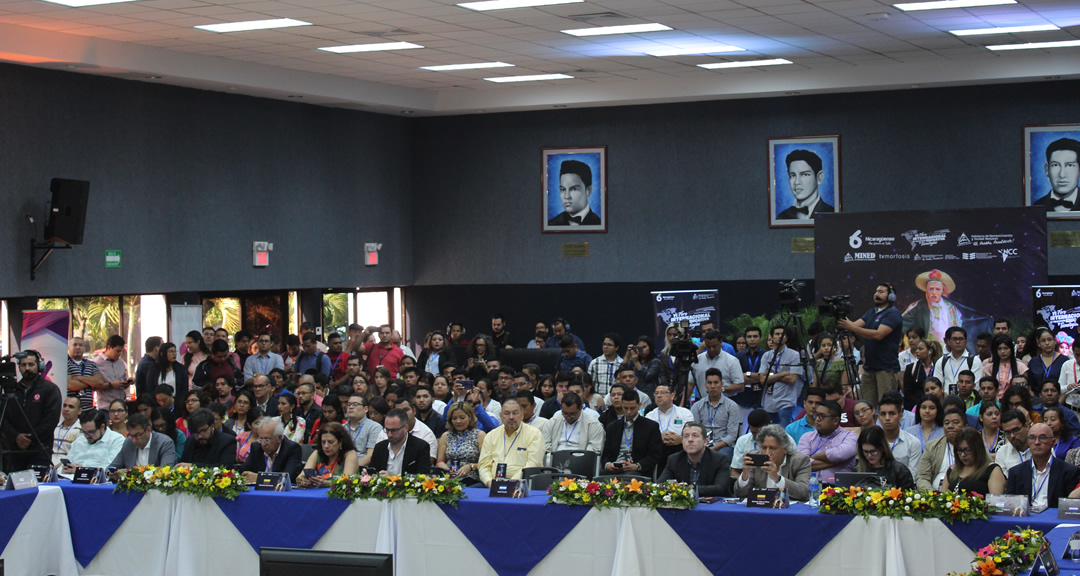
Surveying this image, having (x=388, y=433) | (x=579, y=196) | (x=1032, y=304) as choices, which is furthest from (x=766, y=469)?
(x=579, y=196)

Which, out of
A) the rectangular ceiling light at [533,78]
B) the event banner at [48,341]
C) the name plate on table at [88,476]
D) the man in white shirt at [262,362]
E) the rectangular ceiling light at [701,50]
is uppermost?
the rectangular ceiling light at [533,78]

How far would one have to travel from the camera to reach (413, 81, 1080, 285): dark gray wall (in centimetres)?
1541

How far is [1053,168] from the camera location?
49.2 feet

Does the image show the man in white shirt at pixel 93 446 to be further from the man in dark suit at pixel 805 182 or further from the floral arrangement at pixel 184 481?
the man in dark suit at pixel 805 182

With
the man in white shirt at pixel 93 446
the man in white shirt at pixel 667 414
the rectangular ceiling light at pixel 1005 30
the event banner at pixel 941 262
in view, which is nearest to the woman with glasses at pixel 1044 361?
the event banner at pixel 941 262

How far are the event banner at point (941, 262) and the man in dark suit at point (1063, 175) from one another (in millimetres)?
1834

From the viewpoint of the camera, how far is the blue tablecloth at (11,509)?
736 cm

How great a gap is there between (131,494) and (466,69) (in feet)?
26.3

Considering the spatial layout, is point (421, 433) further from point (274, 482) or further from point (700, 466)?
point (700, 466)

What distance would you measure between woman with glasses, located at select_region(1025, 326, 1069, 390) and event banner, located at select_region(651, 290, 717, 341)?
4.78 meters

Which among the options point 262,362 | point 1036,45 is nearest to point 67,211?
point 262,362

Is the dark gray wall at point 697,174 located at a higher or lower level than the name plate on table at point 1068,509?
higher

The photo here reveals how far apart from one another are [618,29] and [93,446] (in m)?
6.43

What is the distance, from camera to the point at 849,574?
627 cm
